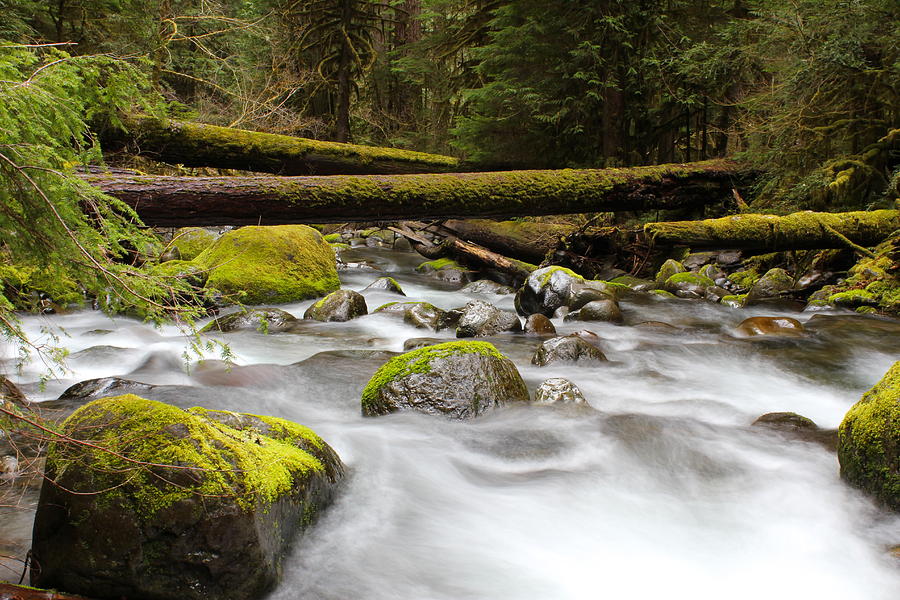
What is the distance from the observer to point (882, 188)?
30.9ft

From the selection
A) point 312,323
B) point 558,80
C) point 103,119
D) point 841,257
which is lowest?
point 312,323

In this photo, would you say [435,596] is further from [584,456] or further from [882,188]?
[882,188]

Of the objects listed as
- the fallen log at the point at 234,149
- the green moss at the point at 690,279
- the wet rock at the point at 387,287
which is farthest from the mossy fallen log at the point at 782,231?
the fallen log at the point at 234,149

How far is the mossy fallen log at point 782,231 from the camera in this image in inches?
310

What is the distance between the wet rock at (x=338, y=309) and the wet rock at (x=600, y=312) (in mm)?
3221

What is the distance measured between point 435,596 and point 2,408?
2.02 m

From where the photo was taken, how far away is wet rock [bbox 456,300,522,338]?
7.78 metres

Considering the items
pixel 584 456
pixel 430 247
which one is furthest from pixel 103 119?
pixel 584 456

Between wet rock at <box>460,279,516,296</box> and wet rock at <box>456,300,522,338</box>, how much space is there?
140 inches

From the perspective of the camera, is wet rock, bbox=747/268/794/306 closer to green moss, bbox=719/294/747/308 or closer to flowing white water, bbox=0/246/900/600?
green moss, bbox=719/294/747/308

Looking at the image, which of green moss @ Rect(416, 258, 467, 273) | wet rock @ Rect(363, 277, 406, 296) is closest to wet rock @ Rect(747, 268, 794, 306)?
green moss @ Rect(416, 258, 467, 273)

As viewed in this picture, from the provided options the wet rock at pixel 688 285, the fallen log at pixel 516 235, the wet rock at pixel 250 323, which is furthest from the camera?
the fallen log at pixel 516 235

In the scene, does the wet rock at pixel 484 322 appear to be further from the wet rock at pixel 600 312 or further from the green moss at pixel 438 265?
the green moss at pixel 438 265

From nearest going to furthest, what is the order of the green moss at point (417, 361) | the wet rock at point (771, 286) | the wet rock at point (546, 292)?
the green moss at point (417, 361), the wet rock at point (546, 292), the wet rock at point (771, 286)
